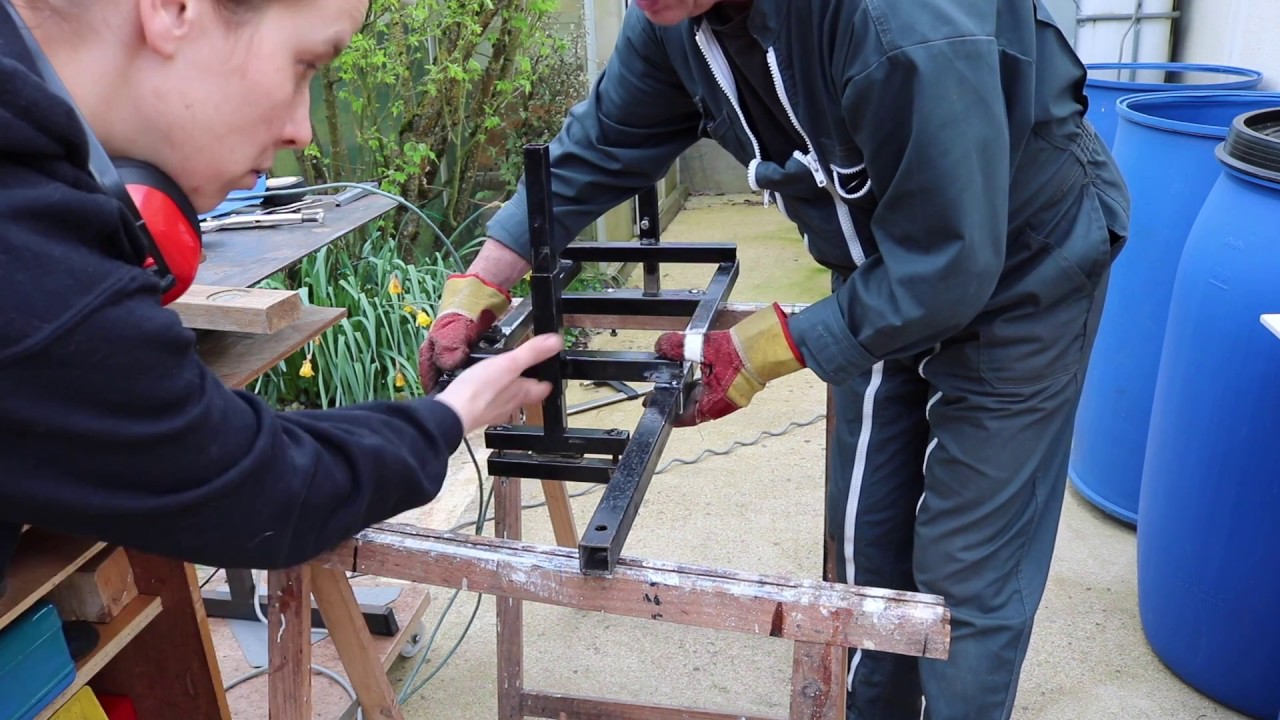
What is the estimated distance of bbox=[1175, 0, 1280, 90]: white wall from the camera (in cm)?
341

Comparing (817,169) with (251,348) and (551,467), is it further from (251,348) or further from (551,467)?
(251,348)

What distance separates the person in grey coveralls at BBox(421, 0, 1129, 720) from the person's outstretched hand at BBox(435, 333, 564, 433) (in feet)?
1.23

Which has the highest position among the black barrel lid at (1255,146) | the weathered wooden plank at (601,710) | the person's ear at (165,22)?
the person's ear at (165,22)

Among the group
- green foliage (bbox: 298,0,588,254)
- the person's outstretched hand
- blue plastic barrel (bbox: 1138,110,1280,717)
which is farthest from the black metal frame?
green foliage (bbox: 298,0,588,254)

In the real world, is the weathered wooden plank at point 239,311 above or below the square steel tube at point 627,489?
above

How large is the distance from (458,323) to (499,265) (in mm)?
224

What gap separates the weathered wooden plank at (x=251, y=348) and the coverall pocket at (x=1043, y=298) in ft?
3.85

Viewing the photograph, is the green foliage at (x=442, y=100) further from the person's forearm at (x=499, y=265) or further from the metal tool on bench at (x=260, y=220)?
the person's forearm at (x=499, y=265)

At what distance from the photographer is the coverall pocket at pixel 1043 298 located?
5.31ft

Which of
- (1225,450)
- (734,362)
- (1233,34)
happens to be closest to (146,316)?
(734,362)

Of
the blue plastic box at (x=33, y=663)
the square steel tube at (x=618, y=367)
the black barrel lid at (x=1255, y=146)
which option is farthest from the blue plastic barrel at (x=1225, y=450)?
the blue plastic box at (x=33, y=663)

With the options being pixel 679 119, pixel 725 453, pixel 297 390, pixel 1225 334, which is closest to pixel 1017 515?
pixel 1225 334

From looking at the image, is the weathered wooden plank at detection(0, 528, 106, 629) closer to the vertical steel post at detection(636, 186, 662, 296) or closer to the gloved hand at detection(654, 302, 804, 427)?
the gloved hand at detection(654, 302, 804, 427)

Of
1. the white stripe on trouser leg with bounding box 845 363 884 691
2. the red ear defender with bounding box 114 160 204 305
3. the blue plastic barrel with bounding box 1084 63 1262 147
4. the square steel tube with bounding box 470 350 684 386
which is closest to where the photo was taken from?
the red ear defender with bounding box 114 160 204 305
